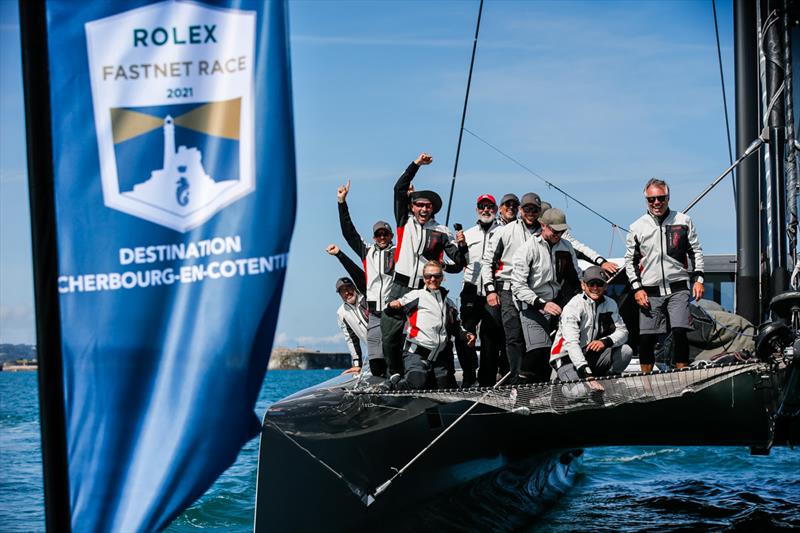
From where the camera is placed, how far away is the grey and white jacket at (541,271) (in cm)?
765

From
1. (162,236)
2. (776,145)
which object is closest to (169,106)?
(162,236)

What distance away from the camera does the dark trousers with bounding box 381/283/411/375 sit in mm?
7691

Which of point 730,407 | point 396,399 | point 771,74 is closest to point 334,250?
point 396,399

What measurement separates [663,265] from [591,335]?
905mm

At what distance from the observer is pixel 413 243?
308 inches

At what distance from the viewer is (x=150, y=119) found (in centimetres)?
308

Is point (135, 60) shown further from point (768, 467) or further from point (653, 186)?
point (768, 467)

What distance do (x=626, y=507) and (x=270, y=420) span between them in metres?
6.78

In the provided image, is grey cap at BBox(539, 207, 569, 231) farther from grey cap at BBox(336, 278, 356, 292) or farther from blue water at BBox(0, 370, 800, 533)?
blue water at BBox(0, 370, 800, 533)

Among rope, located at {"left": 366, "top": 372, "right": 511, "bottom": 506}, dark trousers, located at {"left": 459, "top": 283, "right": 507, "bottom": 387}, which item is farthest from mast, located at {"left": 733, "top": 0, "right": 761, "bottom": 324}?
A: rope, located at {"left": 366, "top": 372, "right": 511, "bottom": 506}

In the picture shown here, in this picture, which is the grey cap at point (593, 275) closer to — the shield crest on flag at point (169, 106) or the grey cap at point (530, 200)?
the grey cap at point (530, 200)

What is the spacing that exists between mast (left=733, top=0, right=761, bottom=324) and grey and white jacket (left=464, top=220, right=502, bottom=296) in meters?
2.56

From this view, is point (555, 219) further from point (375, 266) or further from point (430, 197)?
point (375, 266)

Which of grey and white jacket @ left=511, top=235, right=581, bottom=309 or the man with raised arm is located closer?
grey and white jacket @ left=511, top=235, right=581, bottom=309
